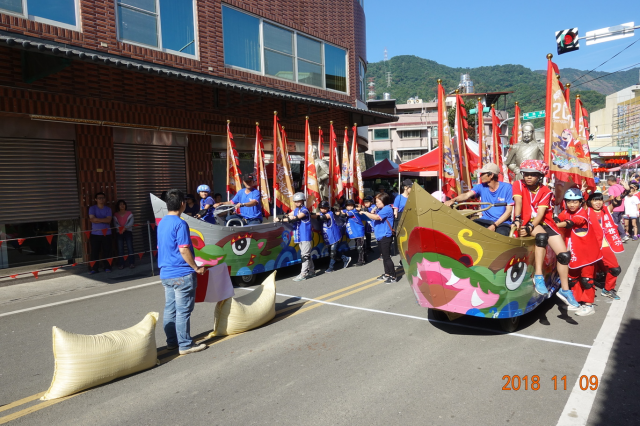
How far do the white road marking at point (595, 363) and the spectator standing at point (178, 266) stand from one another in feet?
11.9

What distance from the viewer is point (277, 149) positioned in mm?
10156

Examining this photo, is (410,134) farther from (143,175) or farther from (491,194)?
(491,194)

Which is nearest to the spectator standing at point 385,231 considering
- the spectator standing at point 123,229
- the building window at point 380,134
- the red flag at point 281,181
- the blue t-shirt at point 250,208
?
the red flag at point 281,181

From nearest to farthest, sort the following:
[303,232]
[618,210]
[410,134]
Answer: [303,232]
[618,210]
[410,134]

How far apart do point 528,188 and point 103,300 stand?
6881 millimetres

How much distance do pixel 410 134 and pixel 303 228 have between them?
5451cm

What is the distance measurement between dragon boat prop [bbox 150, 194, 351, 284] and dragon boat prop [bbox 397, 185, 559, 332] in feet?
11.8

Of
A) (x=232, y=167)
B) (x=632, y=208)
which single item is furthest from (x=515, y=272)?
(x=632, y=208)

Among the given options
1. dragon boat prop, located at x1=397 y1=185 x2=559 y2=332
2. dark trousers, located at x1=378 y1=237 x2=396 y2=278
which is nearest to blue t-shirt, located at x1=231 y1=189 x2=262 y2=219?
dark trousers, located at x1=378 y1=237 x2=396 y2=278

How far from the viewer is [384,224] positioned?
8.77m

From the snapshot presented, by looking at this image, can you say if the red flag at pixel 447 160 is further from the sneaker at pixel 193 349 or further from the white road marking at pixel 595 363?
the sneaker at pixel 193 349

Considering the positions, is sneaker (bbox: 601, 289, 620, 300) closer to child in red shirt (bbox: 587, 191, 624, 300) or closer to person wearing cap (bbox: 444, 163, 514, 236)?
child in red shirt (bbox: 587, 191, 624, 300)

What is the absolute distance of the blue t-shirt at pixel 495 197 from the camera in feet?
20.7

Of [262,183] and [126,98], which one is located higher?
[126,98]
